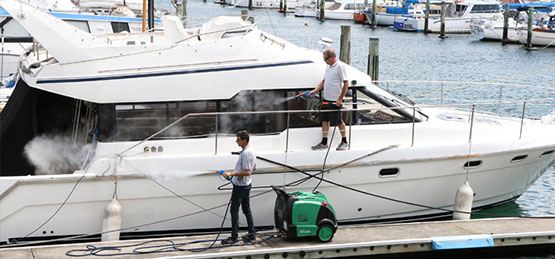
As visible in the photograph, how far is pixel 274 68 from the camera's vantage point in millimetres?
10086

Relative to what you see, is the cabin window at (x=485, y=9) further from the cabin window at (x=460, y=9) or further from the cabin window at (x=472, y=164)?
the cabin window at (x=472, y=164)

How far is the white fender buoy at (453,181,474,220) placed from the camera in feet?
34.0

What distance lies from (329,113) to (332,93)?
0.32 metres

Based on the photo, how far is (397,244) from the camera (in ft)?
30.6

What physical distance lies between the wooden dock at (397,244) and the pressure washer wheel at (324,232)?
0.08m

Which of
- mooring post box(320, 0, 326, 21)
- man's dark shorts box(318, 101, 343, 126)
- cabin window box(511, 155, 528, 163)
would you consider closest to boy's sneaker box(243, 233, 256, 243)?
man's dark shorts box(318, 101, 343, 126)

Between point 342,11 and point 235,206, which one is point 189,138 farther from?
point 342,11

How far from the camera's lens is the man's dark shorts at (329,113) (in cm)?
996

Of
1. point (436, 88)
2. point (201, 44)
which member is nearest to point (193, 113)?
point (201, 44)

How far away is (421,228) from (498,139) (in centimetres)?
191

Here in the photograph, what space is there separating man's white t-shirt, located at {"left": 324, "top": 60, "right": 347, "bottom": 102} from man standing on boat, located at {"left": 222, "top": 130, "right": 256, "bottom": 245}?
1599mm

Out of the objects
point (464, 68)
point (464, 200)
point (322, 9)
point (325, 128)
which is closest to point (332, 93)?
point (325, 128)

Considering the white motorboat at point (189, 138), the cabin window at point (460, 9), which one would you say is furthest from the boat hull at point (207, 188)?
the cabin window at point (460, 9)

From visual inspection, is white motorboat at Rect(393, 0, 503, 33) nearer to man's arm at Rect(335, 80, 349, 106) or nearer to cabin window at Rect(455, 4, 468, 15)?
cabin window at Rect(455, 4, 468, 15)
